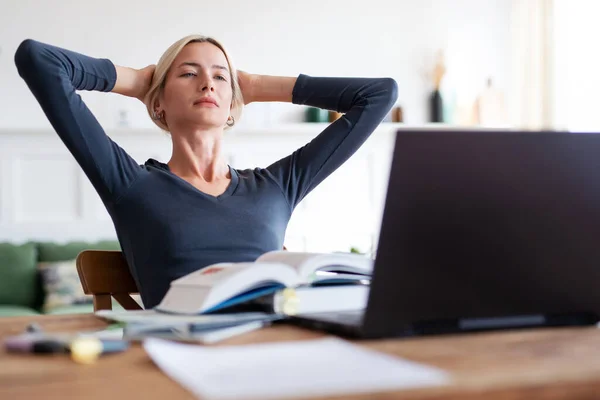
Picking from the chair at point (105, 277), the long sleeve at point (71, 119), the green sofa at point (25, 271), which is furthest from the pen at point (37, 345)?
the green sofa at point (25, 271)

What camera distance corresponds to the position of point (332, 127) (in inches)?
83.2

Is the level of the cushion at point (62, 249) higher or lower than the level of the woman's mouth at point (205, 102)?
lower

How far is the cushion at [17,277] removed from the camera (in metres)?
4.30

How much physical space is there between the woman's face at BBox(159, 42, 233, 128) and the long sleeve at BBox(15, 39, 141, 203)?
0.23 metres

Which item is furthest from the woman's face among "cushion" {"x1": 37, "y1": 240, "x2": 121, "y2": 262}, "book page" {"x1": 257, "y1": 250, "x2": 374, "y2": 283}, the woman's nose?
"cushion" {"x1": 37, "y1": 240, "x2": 121, "y2": 262}

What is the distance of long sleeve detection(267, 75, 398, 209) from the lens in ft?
6.84

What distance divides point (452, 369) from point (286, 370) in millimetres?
156

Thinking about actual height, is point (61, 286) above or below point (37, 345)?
below

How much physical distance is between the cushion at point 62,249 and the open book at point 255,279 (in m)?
3.39

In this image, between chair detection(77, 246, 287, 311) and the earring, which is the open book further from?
the earring

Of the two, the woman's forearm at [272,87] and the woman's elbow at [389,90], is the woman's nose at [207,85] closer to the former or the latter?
the woman's forearm at [272,87]

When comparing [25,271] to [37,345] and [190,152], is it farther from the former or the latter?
[37,345]

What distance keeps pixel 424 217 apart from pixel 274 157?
14.0 ft

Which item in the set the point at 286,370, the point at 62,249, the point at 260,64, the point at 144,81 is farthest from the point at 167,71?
the point at 260,64
